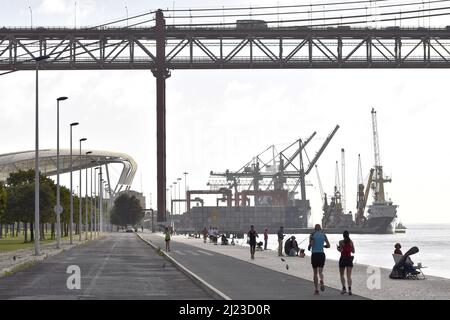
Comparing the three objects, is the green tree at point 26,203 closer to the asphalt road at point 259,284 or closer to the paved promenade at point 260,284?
A: the paved promenade at point 260,284

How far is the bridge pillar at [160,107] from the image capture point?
348 feet

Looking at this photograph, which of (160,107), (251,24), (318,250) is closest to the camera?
(318,250)

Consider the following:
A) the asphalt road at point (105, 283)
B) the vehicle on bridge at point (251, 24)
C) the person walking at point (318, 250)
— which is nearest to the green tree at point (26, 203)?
the vehicle on bridge at point (251, 24)

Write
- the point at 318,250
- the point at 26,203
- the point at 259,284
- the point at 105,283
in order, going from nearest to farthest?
1. the point at 318,250
2. the point at 259,284
3. the point at 105,283
4. the point at 26,203

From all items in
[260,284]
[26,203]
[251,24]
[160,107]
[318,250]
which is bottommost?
[260,284]

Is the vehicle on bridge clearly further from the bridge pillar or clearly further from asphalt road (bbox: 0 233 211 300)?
asphalt road (bbox: 0 233 211 300)

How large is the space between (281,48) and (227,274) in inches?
2762

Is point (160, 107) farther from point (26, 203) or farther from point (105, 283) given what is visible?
point (105, 283)

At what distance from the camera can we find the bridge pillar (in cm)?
10612

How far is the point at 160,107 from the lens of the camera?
106375 millimetres

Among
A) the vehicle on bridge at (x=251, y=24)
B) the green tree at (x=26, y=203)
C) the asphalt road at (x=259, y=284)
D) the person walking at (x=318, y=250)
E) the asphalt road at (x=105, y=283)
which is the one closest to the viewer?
the asphalt road at (x=259, y=284)

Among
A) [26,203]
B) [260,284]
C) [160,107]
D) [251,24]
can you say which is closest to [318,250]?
[260,284]
